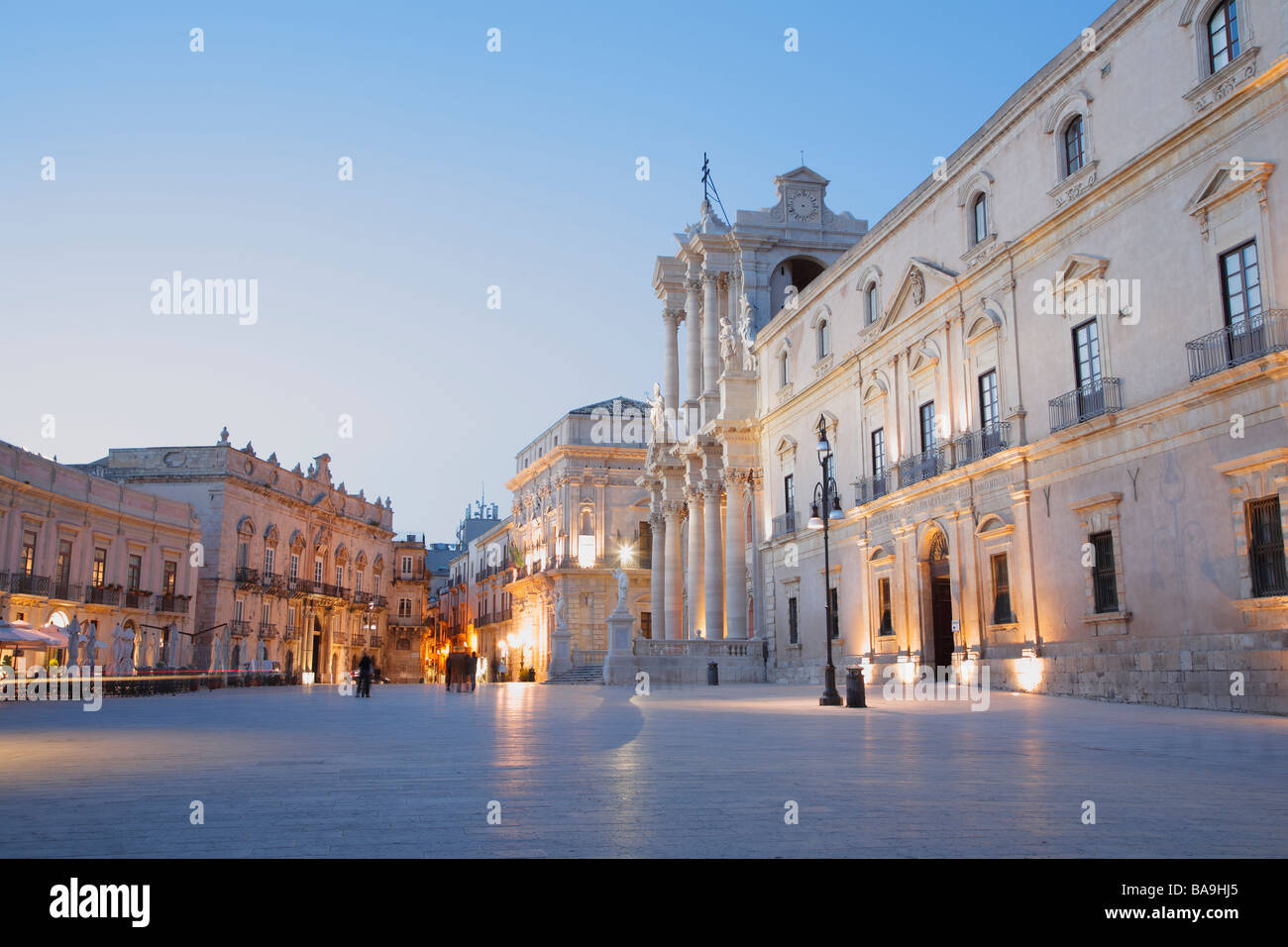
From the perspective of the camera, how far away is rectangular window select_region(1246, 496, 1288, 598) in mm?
16188

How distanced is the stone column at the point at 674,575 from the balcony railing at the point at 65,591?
23.3 metres

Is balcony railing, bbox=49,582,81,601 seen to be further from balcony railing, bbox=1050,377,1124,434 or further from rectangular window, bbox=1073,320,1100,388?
rectangular window, bbox=1073,320,1100,388

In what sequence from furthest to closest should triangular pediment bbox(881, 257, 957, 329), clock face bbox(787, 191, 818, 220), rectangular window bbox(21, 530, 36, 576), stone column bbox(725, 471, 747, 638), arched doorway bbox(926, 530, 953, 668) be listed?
clock face bbox(787, 191, 818, 220) → stone column bbox(725, 471, 747, 638) → rectangular window bbox(21, 530, 36, 576) → arched doorway bbox(926, 530, 953, 668) → triangular pediment bbox(881, 257, 957, 329)

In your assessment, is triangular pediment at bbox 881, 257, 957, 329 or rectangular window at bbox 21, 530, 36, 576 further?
rectangular window at bbox 21, 530, 36, 576

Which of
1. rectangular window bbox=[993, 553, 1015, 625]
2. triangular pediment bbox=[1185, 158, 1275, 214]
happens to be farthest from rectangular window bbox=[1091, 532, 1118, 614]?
triangular pediment bbox=[1185, 158, 1275, 214]

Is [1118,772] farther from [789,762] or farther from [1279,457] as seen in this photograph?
[1279,457]

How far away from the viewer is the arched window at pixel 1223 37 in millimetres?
Result: 17516

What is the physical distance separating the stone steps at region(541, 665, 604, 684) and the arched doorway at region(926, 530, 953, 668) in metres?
16.3

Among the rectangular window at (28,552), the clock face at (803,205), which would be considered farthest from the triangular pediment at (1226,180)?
the rectangular window at (28,552)

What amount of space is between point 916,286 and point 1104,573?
10.4m

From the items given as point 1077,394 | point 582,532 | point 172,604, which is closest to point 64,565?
point 172,604

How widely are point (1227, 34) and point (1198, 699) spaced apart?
1099 centimetres

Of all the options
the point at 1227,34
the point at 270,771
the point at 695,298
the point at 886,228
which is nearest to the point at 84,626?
the point at 695,298

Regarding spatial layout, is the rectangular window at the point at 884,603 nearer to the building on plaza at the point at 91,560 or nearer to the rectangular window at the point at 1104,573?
the rectangular window at the point at 1104,573
